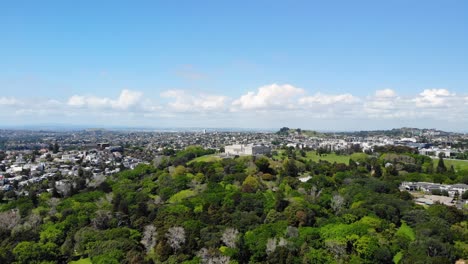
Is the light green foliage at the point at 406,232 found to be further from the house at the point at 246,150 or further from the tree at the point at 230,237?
the house at the point at 246,150

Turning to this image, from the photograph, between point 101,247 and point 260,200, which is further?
point 260,200

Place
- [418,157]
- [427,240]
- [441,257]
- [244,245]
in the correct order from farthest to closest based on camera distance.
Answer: [418,157], [244,245], [427,240], [441,257]

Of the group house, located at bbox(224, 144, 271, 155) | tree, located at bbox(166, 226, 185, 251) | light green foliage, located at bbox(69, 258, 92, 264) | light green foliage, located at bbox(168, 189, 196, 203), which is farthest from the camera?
house, located at bbox(224, 144, 271, 155)

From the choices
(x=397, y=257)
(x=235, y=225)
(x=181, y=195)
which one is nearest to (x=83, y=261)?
(x=235, y=225)

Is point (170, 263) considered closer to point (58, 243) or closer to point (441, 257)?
point (58, 243)

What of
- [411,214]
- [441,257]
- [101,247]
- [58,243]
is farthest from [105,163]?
[441,257]

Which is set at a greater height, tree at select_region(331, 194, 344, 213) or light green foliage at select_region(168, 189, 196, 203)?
tree at select_region(331, 194, 344, 213)

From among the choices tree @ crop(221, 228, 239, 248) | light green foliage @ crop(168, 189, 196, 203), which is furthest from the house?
tree @ crop(221, 228, 239, 248)

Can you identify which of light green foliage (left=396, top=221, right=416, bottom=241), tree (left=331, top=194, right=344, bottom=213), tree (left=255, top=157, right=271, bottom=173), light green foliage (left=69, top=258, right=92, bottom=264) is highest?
tree (left=255, top=157, right=271, bottom=173)

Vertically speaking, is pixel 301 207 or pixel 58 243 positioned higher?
pixel 301 207

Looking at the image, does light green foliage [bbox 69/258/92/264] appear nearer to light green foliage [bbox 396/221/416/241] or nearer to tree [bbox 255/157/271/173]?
light green foliage [bbox 396/221/416/241]
